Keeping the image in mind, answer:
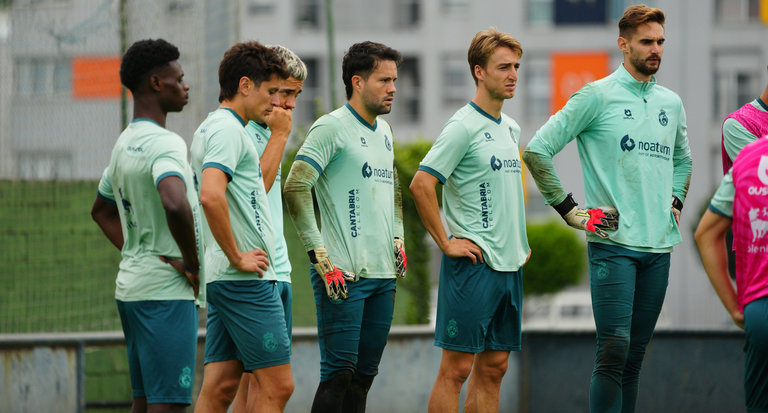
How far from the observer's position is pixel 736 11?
3625 cm

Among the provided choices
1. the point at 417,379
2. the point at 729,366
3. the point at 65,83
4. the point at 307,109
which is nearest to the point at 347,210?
the point at 417,379

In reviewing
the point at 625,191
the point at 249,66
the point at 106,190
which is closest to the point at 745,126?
the point at 625,191

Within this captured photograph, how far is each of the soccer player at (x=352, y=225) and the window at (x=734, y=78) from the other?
32.0 meters

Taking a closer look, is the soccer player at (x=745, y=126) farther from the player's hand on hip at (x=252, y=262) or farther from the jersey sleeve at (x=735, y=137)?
the player's hand on hip at (x=252, y=262)

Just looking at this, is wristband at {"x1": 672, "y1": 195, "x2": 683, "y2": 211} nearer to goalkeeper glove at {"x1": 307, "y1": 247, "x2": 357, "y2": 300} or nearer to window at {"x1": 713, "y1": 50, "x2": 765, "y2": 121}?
goalkeeper glove at {"x1": 307, "y1": 247, "x2": 357, "y2": 300}

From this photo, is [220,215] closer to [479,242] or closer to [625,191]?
[479,242]

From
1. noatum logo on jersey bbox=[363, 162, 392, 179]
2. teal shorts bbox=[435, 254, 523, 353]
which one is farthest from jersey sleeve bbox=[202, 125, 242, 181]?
teal shorts bbox=[435, 254, 523, 353]

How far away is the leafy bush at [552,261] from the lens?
104ft

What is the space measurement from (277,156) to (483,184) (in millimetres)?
1282

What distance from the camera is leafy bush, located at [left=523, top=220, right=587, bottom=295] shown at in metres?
31.6

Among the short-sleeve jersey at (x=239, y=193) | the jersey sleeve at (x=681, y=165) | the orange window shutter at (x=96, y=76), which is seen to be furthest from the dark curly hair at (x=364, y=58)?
the orange window shutter at (x=96, y=76)

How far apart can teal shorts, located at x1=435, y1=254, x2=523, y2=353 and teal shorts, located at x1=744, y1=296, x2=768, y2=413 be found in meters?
2.12

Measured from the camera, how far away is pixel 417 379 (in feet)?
28.3

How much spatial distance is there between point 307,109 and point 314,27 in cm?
309
